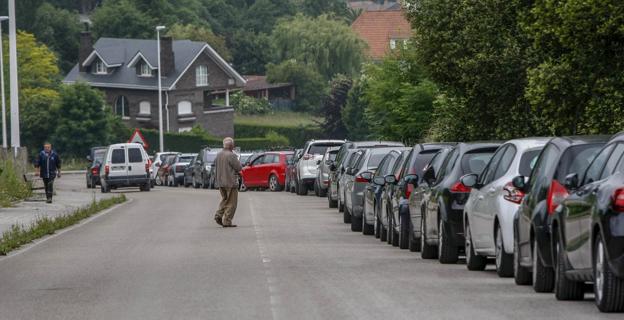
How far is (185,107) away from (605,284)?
3876 inches

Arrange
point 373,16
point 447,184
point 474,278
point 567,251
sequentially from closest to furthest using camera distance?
point 567,251, point 474,278, point 447,184, point 373,16

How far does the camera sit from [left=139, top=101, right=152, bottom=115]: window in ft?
360

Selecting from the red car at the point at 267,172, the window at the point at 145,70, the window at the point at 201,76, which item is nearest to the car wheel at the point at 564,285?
the red car at the point at 267,172

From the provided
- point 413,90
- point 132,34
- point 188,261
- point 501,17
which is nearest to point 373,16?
point 132,34

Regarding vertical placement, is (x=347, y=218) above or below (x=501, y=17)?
below

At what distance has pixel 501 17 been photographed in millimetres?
31906

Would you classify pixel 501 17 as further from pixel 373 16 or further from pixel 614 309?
pixel 373 16

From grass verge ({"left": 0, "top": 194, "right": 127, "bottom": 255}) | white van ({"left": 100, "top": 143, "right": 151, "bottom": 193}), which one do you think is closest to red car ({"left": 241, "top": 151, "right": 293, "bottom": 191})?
white van ({"left": 100, "top": 143, "right": 151, "bottom": 193})

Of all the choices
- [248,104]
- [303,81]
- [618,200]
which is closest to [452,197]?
[618,200]

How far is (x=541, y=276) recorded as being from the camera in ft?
49.3

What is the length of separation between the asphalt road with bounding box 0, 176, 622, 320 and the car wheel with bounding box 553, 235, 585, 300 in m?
0.17

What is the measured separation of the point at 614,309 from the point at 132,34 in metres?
122

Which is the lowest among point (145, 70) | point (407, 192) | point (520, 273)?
point (520, 273)

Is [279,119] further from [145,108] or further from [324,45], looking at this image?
[145,108]
